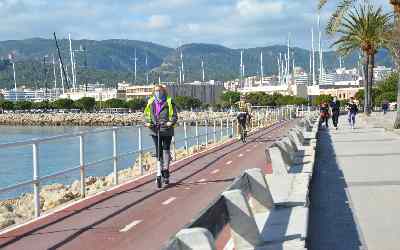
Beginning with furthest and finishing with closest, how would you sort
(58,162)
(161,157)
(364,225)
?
(58,162)
(161,157)
(364,225)

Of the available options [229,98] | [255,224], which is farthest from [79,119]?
[255,224]

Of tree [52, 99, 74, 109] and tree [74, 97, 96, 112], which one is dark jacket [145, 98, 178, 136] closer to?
tree [74, 97, 96, 112]

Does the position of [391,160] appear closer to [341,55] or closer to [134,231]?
[134,231]

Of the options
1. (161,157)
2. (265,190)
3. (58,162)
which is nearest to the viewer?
(265,190)

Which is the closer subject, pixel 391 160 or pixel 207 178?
pixel 207 178

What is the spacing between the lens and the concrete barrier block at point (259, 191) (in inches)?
333

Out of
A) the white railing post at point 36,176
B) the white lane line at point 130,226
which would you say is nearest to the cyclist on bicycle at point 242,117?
the white railing post at point 36,176

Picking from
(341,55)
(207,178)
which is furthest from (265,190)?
(341,55)

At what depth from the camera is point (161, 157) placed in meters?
14.1

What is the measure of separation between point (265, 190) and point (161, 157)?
17.7 feet

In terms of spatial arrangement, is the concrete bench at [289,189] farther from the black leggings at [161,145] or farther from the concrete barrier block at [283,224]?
the black leggings at [161,145]

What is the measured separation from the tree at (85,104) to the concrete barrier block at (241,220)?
166 metres

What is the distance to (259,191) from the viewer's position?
880cm

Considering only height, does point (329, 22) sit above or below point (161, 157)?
above
